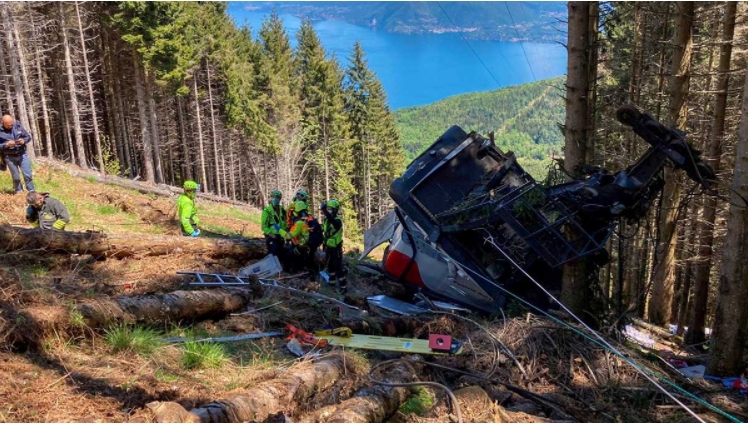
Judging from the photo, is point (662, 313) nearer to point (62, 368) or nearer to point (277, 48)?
point (62, 368)

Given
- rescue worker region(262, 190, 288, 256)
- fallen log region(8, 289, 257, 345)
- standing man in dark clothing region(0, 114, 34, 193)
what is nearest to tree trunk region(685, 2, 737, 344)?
rescue worker region(262, 190, 288, 256)

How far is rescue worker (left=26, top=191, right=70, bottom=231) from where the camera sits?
9180mm

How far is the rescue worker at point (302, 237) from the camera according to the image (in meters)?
10.1

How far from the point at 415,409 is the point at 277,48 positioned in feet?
140

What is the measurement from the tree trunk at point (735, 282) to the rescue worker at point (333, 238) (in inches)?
236

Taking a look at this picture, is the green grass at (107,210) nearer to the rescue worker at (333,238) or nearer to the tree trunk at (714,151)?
the rescue worker at (333,238)

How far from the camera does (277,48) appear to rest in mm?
43469

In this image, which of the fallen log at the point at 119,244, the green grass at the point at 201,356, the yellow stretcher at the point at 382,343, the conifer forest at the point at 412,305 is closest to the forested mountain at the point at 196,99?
the conifer forest at the point at 412,305

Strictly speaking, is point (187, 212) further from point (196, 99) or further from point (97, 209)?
point (196, 99)

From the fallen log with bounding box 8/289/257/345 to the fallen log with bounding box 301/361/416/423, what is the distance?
8.45ft

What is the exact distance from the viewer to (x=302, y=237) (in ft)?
33.4

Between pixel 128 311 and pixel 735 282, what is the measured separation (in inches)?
285

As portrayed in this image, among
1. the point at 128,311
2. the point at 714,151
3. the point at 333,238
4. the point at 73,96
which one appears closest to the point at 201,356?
the point at 128,311

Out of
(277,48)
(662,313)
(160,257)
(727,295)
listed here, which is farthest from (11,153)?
(277,48)
